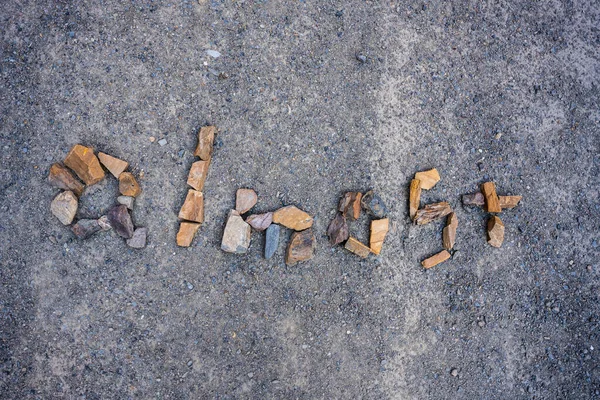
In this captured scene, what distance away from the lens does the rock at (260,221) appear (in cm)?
199

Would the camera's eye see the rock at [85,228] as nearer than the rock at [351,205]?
Yes

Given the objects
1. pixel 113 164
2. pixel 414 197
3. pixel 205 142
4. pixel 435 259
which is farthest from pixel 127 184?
pixel 435 259

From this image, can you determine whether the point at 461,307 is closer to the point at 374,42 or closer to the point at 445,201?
the point at 445,201

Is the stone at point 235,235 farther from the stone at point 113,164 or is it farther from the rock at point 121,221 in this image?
the stone at point 113,164

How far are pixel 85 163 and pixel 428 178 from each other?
1.65m

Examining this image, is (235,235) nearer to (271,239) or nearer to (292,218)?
(271,239)

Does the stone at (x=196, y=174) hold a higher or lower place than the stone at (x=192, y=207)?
higher

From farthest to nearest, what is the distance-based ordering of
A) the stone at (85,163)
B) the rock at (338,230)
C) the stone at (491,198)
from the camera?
1. the stone at (491,198)
2. the rock at (338,230)
3. the stone at (85,163)

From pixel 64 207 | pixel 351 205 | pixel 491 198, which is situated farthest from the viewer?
pixel 491 198

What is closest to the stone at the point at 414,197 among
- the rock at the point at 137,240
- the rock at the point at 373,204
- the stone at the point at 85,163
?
the rock at the point at 373,204

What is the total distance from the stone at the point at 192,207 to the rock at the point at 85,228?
392 millimetres

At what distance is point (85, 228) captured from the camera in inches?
75.7

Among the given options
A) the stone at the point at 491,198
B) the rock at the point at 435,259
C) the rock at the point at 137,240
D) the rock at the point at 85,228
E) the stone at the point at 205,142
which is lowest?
the rock at the point at 435,259

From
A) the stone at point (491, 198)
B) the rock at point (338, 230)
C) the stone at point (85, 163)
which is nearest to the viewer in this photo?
the stone at point (85, 163)
